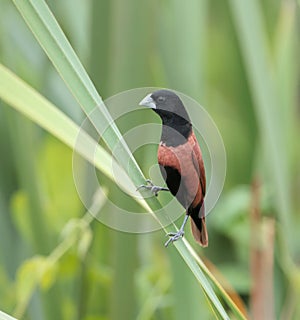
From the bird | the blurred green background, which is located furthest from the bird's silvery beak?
the blurred green background

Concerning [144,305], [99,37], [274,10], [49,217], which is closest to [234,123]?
[274,10]

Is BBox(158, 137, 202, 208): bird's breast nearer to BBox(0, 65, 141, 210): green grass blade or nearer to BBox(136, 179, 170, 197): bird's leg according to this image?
BBox(136, 179, 170, 197): bird's leg

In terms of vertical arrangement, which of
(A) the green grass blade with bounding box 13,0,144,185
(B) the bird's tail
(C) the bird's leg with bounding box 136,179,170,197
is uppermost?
(A) the green grass blade with bounding box 13,0,144,185

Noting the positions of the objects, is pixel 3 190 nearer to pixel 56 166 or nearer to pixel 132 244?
pixel 56 166

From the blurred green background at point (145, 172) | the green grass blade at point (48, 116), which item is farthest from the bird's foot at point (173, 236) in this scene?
the blurred green background at point (145, 172)

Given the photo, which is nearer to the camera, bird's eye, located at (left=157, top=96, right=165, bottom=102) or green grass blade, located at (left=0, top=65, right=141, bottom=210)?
bird's eye, located at (left=157, top=96, right=165, bottom=102)

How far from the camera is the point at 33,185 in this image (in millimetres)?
1131

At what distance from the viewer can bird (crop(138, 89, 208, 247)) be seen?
0.42m

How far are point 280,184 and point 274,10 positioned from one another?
4.28 feet

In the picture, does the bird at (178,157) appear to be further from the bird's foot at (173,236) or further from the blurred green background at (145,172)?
the blurred green background at (145,172)

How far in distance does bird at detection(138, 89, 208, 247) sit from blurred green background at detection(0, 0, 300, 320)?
1.15ft

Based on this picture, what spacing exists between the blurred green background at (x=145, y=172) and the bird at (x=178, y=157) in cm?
35

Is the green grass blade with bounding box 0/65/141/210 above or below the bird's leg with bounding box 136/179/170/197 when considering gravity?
above

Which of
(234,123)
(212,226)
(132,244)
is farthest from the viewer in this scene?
(234,123)
